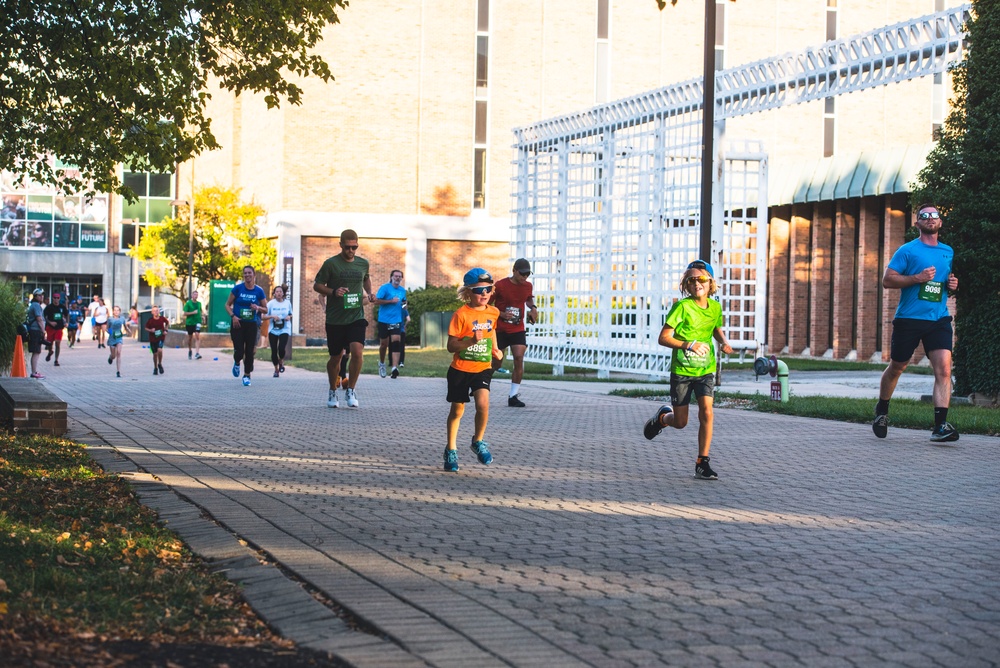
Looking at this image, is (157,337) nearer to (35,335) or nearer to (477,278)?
(35,335)

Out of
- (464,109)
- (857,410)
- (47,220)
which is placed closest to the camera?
(857,410)

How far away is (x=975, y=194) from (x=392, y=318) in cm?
1083

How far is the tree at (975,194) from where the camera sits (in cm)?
1582

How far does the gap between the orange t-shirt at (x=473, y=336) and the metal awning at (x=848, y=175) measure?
20.2m

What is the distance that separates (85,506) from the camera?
7.52m

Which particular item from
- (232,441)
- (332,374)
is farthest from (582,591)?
(332,374)

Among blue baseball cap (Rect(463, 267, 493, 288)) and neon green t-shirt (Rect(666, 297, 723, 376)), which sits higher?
blue baseball cap (Rect(463, 267, 493, 288))

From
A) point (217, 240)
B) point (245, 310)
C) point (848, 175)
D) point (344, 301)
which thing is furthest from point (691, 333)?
point (217, 240)

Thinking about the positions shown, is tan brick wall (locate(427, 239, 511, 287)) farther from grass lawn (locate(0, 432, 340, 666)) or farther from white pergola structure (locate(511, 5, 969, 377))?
grass lawn (locate(0, 432, 340, 666))

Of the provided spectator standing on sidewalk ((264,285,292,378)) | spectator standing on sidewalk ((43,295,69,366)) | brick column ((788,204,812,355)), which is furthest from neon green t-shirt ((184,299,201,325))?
brick column ((788,204,812,355))

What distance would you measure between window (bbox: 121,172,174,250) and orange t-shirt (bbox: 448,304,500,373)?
214ft

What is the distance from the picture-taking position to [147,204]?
73312 mm

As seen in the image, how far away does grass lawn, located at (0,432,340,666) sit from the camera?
4559 millimetres

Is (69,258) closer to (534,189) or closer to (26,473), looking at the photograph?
(534,189)
